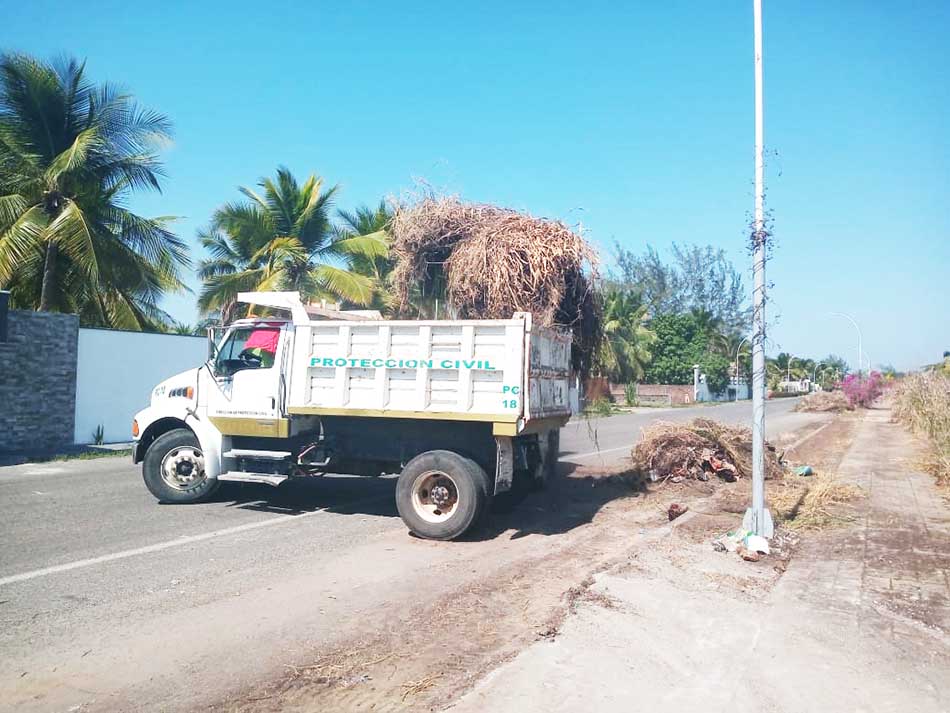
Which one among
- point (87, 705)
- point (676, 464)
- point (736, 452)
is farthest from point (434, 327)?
point (736, 452)

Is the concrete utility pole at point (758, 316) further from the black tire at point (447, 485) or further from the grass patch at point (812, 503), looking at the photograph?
the black tire at point (447, 485)

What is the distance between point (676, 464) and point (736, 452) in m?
1.29

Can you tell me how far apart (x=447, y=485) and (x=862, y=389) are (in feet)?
155

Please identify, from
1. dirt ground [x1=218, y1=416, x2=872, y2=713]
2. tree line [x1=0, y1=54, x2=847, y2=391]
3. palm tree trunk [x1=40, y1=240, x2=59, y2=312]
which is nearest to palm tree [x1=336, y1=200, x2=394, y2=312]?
tree line [x1=0, y1=54, x2=847, y2=391]

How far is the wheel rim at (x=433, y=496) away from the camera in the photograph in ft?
27.0

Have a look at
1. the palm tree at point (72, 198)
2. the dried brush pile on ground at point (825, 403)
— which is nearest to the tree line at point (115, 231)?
the palm tree at point (72, 198)

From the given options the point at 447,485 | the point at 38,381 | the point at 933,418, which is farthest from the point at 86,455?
the point at 933,418

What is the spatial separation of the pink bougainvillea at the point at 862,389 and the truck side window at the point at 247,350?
4605cm

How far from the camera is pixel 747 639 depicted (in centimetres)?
514

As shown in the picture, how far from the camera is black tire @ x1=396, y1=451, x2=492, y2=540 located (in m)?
7.97

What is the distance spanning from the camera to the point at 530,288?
10078 millimetres

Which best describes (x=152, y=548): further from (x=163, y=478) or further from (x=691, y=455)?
(x=691, y=455)

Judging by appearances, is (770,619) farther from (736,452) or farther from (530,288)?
(736,452)

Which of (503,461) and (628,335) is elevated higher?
(628,335)
